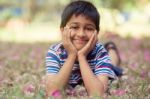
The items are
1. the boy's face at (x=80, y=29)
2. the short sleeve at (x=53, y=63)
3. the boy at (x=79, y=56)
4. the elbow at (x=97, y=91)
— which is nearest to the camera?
the elbow at (x=97, y=91)

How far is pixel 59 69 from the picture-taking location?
496 cm

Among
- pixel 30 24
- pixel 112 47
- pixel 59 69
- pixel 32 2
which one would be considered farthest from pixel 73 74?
pixel 32 2

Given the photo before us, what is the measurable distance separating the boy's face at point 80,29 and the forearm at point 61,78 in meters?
0.19

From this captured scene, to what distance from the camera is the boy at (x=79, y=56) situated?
469 cm

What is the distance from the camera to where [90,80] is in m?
4.68

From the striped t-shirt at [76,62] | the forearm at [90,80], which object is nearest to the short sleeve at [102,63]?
the striped t-shirt at [76,62]

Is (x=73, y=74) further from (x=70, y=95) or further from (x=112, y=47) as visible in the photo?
(x=112, y=47)

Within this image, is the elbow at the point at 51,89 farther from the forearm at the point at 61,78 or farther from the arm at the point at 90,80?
the arm at the point at 90,80

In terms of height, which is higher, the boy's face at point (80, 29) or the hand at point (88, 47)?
the boy's face at point (80, 29)

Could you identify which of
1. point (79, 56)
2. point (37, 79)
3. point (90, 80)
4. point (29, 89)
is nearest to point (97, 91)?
point (90, 80)

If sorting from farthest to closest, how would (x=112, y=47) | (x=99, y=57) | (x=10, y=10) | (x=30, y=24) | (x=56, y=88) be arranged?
1. (x=10, y=10)
2. (x=30, y=24)
3. (x=112, y=47)
4. (x=99, y=57)
5. (x=56, y=88)

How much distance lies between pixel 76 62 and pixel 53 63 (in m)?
0.23

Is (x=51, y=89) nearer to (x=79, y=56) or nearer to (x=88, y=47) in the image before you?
(x=79, y=56)

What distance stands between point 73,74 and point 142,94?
0.74m
